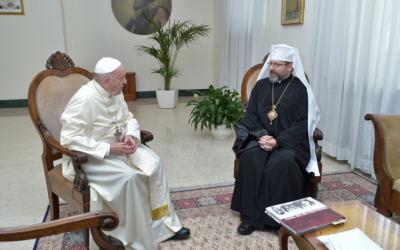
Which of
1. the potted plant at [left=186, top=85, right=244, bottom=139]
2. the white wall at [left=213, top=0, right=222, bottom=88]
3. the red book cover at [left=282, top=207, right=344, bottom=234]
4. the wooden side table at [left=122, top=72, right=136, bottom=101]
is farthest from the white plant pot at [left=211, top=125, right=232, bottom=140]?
the wooden side table at [left=122, top=72, right=136, bottom=101]

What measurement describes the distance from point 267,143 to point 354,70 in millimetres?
1839

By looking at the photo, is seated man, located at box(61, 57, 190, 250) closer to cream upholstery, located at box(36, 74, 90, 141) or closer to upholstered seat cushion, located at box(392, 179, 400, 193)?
cream upholstery, located at box(36, 74, 90, 141)

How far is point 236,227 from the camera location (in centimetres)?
249

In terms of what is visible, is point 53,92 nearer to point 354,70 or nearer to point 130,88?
point 354,70

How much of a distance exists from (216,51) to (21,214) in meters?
6.82

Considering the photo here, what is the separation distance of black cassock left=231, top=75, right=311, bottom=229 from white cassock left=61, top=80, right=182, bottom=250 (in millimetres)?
607

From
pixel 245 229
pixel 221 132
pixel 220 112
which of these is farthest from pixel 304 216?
pixel 221 132

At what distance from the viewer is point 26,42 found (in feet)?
24.1

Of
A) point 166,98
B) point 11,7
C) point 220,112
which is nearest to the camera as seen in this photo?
point 220,112

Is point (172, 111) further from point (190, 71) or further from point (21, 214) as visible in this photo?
point (21, 214)

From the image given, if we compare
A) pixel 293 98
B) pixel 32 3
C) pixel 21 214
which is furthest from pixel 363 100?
pixel 32 3

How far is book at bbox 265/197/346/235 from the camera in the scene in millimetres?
1601

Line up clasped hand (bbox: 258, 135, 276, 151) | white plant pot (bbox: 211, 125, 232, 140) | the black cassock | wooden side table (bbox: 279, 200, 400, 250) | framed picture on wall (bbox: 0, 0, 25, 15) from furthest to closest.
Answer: framed picture on wall (bbox: 0, 0, 25, 15)
white plant pot (bbox: 211, 125, 232, 140)
clasped hand (bbox: 258, 135, 276, 151)
the black cassock
wooden side table (bbox: 279, 200, 400, 250)

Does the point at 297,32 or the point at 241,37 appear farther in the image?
the point at 241,37
